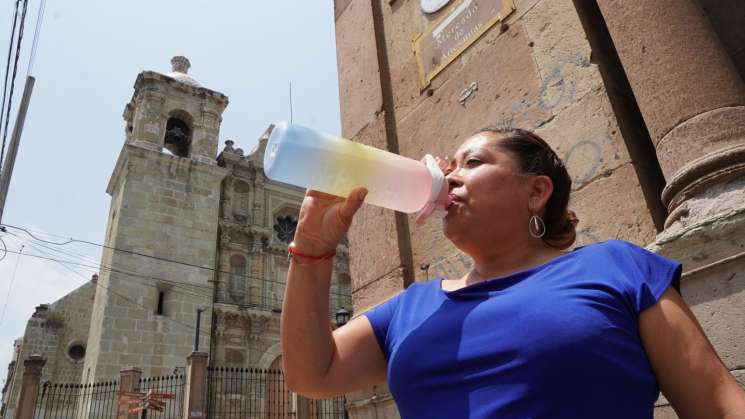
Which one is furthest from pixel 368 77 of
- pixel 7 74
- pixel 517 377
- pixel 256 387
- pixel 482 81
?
pixel 256 387

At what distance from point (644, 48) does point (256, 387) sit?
16.6 m

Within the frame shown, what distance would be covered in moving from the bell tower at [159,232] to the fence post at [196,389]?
4.45 metres

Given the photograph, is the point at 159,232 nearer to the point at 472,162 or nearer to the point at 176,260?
the point at 176,260

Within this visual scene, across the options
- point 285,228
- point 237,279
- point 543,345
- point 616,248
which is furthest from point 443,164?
point 285,228

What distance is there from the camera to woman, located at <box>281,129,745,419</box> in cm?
106

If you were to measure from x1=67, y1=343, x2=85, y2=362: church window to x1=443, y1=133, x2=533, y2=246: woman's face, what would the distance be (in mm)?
21484

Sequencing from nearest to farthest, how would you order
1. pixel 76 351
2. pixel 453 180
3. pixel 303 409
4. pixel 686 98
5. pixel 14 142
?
pixel 453 180 < pixel 686 98 < pixel 14 142 < pixel 303 409 < pixel 76 351

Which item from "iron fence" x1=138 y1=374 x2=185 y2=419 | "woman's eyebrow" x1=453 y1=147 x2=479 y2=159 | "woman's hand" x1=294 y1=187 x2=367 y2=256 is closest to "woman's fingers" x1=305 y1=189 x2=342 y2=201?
"woman's hand" x1=294 y1=187 x2=367 y2=256

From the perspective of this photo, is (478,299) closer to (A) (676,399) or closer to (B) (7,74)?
(A) (676,399)

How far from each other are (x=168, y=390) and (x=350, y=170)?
51.1 feet

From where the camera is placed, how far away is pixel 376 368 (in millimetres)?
1617

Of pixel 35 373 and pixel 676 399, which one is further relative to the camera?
pixel 35 373

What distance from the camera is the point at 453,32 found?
12.6 feet

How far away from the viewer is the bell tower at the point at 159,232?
51.3 feet
